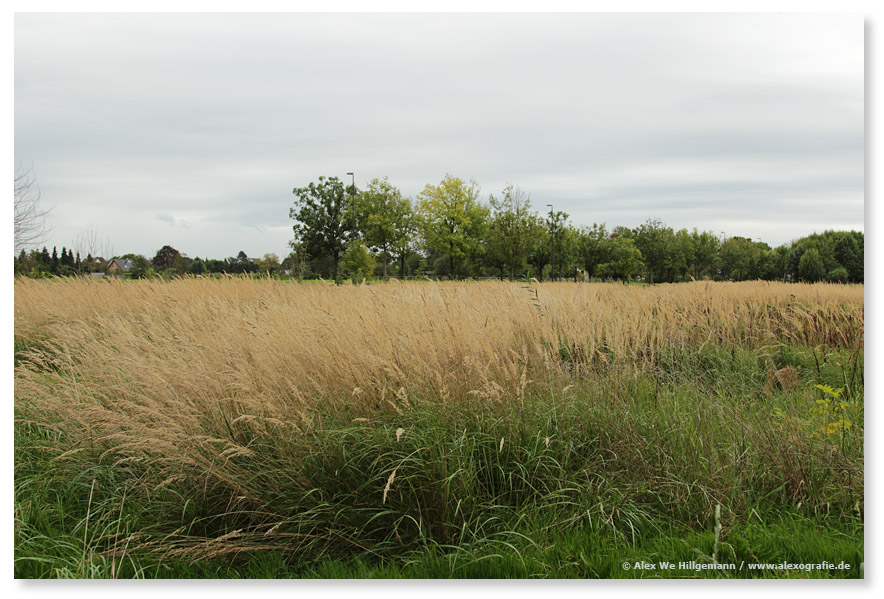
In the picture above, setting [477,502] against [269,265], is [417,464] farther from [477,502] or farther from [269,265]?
[269,265]

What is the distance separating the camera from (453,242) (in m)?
10.2

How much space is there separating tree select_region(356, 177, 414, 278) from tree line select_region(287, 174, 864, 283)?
0.7 inches

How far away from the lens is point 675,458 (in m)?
2.64

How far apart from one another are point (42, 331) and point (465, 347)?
5.76m

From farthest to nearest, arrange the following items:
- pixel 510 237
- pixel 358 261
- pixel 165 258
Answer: pixel 510 237
pixel 358 261
pixel 165 258

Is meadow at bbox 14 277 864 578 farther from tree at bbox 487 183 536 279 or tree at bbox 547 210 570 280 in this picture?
tree at bbox 547 210 570 280

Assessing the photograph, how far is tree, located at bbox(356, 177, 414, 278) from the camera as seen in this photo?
23.4ft

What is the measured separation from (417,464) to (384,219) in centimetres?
593

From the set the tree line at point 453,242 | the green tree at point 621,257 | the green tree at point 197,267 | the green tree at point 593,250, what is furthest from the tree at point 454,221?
the green tree at point 621,257

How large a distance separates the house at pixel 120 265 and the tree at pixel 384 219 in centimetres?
315

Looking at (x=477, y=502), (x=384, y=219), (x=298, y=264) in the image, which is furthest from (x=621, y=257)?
(x=477, y=502)

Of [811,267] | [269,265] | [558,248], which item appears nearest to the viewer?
[811,267]

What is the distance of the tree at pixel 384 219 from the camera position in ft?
23.4
